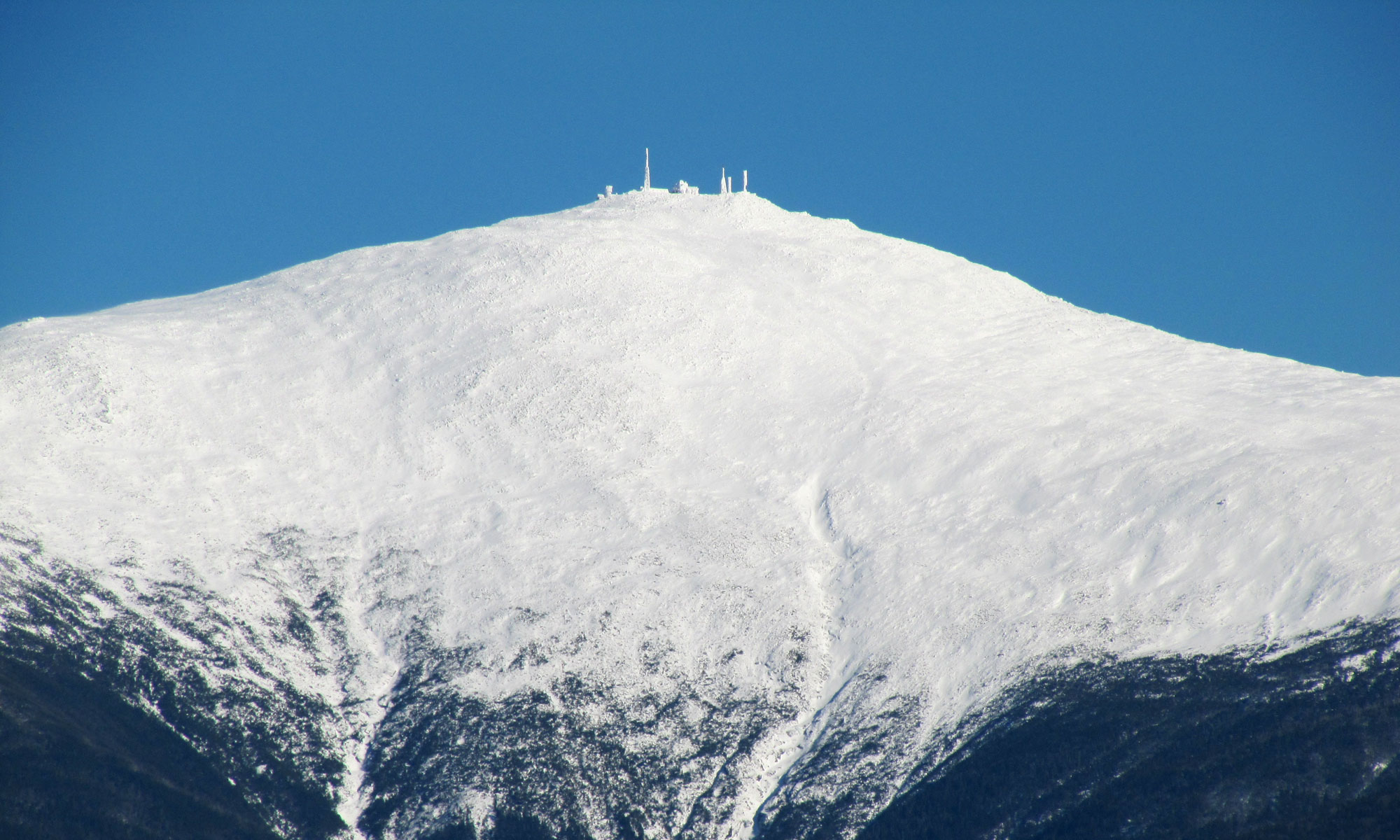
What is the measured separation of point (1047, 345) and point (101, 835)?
87.8 meters

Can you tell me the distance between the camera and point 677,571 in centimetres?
8669

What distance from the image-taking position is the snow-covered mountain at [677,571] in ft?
224

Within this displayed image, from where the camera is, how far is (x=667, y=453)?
9825cm

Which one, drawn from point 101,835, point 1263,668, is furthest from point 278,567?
point 1263,668

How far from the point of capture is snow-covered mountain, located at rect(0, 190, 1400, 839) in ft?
224

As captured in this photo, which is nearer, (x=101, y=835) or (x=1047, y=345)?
(x=101, y=835)

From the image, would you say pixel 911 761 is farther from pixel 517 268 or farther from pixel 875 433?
pixel 517 268

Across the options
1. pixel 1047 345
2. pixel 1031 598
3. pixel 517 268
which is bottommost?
pixel 1031 598

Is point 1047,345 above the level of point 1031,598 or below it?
above

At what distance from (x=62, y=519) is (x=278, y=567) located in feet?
49.2

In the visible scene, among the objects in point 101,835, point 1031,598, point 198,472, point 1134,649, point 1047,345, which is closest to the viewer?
point 101,835

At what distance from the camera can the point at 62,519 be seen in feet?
277

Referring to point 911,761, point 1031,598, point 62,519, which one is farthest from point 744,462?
point 62,519

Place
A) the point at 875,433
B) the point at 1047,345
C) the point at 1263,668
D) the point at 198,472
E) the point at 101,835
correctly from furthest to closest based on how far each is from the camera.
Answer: the point at 1047,345
the point at 875,433
the point at 198,472
the point at 1263,668
the point at 101,835
